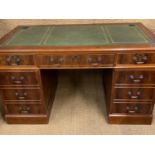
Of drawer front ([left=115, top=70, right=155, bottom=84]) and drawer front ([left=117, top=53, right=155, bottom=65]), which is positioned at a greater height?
drawer front ([left=117, top=53, right=155, bottom=65])

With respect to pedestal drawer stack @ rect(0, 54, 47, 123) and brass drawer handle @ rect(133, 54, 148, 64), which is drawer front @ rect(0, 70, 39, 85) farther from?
brass drawer handle @ rect(133, 54, 148, 64)

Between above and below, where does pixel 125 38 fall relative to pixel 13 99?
above

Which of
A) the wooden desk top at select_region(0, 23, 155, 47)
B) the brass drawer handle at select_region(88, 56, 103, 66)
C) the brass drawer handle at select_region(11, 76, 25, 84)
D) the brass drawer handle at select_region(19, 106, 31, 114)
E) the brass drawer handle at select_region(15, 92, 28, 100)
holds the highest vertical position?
the wooden desk top at select_region(0, 23, 155, 47)

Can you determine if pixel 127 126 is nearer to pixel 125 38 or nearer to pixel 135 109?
pixel 135 109

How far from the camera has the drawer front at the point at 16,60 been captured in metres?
1.34

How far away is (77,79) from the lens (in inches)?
91.7

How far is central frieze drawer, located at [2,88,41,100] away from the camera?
4.92 feet

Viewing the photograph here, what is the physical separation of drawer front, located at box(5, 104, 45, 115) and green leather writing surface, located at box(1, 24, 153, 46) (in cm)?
55

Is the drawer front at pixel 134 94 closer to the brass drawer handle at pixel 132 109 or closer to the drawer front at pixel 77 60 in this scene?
the brass drawer handle at pixel 132 109

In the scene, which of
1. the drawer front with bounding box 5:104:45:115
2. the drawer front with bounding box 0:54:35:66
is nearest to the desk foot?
the drawer front with bounding box 5:104:45:115

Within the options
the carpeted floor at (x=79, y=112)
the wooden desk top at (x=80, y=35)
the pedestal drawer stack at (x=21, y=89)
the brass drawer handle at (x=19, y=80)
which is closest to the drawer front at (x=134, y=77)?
the wooden desk top at (x=80, y=35)

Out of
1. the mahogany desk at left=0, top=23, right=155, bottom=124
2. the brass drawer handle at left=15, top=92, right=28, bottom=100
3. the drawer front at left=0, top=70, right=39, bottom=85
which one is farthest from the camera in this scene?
the brass drawer handle at left=15, top=92, right=28, bottom=100
